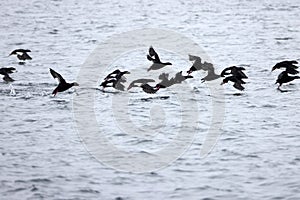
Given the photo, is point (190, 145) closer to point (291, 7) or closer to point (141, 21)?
point (141, 21)

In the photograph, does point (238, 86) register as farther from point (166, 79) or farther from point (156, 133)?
point (156, 133)

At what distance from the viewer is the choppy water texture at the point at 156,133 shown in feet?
48.9

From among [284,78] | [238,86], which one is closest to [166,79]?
[238,86]

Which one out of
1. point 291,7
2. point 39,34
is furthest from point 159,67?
point 291,7

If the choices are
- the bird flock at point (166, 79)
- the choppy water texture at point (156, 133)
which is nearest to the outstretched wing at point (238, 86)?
the bird flock at point (166, 79)

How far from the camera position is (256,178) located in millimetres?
15383

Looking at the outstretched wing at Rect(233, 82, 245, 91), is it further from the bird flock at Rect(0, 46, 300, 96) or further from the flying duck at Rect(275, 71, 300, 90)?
the flying duck at Rect(275, 71, 300, 90)

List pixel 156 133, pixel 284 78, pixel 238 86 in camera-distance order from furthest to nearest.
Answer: pixel 284 78 < pixel 238 86 < pixel 156 133

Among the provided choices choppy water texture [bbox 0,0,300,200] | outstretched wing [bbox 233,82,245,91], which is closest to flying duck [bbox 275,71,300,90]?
choppy water texture [bbox 0,0,300,200]

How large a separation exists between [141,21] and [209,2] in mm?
16687

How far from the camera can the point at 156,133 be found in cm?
1945

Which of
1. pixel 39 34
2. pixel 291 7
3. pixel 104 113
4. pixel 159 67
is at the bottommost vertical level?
pixel 104 113

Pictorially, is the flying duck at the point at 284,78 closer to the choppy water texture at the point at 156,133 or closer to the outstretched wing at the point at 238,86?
the choppy water texture at the point at 156,133

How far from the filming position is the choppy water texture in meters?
14.9
